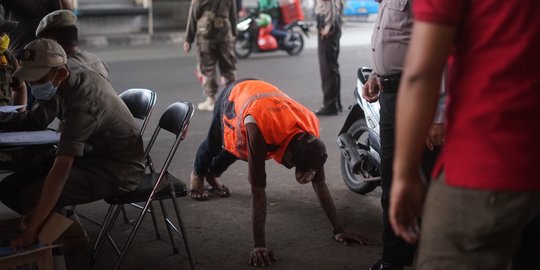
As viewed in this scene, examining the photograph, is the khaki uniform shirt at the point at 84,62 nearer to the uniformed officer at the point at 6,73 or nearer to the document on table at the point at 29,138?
the uniformed officer at the point at 6,73

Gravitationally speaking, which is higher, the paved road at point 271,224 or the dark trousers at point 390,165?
the dark trousers at point 390,165

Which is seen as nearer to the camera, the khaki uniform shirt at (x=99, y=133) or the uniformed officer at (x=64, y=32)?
the khaki uniform shirt at (x=99, y=133)

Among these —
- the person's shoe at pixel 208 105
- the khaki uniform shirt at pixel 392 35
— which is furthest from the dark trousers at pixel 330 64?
the khaki uniform shirt at pixel 392 35

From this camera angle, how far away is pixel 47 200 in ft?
11.4

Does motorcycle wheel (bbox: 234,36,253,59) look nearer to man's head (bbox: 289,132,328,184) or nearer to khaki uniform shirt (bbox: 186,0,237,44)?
khaki uniform shirt (bbox: 186,0,237,44)

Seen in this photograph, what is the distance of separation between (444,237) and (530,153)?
316 mm

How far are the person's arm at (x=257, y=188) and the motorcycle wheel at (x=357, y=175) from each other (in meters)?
1.30

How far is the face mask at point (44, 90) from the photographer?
3.69 m

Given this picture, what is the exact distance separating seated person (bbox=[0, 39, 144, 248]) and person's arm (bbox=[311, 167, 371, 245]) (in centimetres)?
103

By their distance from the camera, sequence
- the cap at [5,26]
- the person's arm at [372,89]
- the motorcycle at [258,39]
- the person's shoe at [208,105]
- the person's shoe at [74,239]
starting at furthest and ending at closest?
the motorcycle at [258,39] → the person's shoe at [208,105] → the cap at [5,26] → the person's shoe at [74,239] → the person's arm at [372,89]

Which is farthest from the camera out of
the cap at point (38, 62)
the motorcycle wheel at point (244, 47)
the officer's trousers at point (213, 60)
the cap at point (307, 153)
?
the motorcycle wheel at point (244, 47)

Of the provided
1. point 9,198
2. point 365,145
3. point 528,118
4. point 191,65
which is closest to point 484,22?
point 528,118

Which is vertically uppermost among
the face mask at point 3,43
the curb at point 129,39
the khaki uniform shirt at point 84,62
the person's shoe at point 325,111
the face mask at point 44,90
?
the face mask at point 44,90

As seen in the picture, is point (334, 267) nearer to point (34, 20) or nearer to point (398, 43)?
point (398, 43)
